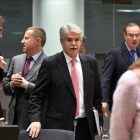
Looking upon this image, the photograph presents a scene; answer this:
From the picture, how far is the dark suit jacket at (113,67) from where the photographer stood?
4520 millimetres

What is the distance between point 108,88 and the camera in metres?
4.56

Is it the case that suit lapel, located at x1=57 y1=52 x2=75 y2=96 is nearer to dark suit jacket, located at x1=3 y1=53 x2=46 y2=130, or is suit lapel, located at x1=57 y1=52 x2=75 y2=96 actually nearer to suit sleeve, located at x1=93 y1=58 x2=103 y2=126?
suit sleeve, located at x1=93 y1=58 x2=103 y2=126

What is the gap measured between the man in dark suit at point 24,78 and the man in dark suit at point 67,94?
2.18 ft

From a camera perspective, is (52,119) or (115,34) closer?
(52,119)

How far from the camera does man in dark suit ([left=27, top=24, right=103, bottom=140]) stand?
9.84 ft

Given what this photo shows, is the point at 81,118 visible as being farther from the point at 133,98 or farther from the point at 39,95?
the point at 133,98

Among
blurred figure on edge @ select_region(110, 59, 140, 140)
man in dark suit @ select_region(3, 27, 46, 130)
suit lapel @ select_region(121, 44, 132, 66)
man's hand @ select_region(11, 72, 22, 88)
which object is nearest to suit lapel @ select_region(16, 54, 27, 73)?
man in dark suit @ select_region(3, 27, 46, 130)

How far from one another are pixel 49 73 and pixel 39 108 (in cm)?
28

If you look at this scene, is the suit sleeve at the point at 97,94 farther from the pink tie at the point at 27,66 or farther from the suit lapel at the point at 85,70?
the pink tie at the point at 27,66

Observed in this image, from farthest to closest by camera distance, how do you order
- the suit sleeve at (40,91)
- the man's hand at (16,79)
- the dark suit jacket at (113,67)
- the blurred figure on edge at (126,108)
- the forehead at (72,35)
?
the dark suit jacket at (113,67) → the man's hand at (16,79) → the forehead at (72,35) → the suit sleeve at (40,91) → the blurred figure on edge at (126,108)

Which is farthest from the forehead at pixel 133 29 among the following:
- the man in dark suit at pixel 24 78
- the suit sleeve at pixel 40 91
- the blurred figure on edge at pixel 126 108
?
the blurred figure on edge at pixel 126 108


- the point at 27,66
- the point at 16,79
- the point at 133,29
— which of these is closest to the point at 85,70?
the point at 16,79

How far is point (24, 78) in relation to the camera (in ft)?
12.7

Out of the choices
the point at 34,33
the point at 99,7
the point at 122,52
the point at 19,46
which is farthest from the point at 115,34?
the point at 34,33
